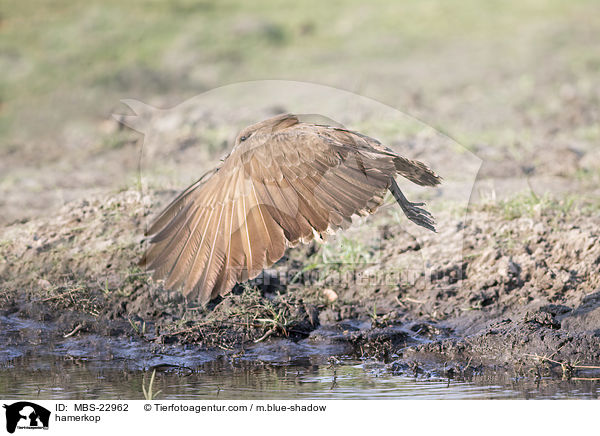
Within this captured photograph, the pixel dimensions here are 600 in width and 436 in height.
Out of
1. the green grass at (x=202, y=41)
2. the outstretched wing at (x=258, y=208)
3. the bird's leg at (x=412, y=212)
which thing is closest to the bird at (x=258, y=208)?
the outstretched wing at (x=258, y=208)

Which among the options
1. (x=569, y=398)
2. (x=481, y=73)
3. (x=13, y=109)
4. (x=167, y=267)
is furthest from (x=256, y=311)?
(x=481, y=73)

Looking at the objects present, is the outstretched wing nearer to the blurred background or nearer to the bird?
the bird

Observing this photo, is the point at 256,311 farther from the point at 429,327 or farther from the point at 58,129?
the point at 58,129

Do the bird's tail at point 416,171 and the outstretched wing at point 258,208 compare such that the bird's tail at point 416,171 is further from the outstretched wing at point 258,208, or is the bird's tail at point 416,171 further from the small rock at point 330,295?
the small rock at point 330,295

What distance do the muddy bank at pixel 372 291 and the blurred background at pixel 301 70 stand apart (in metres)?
0.92

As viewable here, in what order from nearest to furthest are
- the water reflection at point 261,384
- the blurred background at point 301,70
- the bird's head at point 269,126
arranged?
the water reflection at point 261,384, the bird's head at point 269,126, the blurred background at point 301,70

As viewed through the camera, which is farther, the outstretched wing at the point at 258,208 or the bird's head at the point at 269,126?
the bird's head at the point at 269,126

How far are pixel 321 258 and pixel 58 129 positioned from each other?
5346 millimetres

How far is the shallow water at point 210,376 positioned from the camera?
185 inches

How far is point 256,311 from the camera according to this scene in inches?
226
